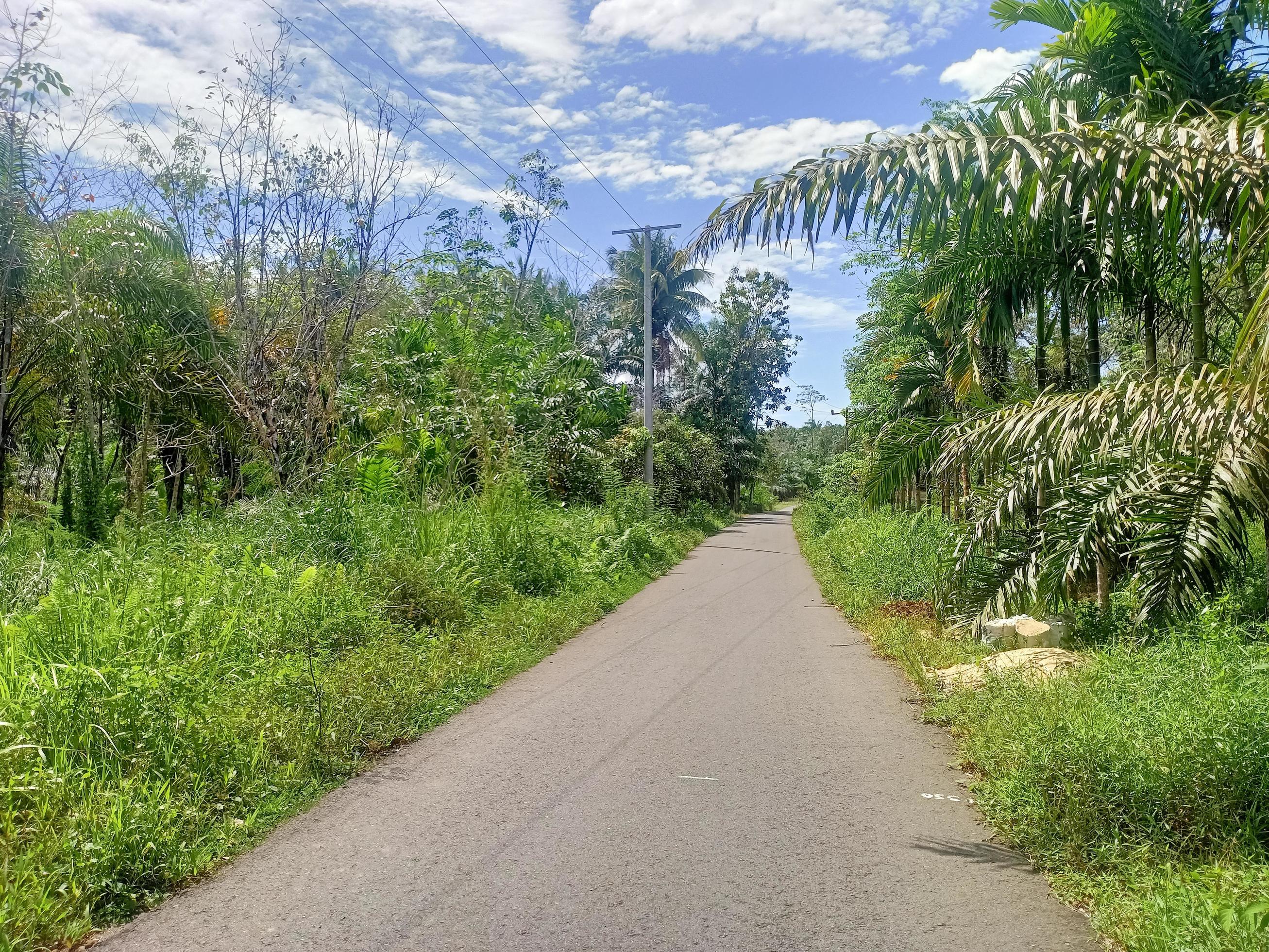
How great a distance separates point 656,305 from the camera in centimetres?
4209

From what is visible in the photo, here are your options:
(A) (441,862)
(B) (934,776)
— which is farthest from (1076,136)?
(A) (441,862)

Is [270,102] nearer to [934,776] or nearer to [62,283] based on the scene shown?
[62,283]

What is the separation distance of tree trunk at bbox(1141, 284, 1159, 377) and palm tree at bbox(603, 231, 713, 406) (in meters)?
31.5

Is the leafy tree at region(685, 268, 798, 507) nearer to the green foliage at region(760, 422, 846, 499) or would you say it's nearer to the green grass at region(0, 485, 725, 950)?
the green foliage at region(760, 422, 846, 499)

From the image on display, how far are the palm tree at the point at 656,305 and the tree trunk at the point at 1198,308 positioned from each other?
33057 mm

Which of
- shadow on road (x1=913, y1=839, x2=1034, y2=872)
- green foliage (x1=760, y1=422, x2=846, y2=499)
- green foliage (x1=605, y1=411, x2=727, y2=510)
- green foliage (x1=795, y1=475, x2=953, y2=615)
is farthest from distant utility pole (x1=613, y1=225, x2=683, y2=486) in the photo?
green foliage (x1=760, y1=422, x2=846, y2=499)

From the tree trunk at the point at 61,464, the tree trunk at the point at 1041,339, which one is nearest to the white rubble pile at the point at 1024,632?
the tree trunk at the point at 1041,339

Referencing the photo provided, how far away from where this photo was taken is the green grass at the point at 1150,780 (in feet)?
11.3

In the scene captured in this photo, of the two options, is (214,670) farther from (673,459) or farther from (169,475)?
(673,459)

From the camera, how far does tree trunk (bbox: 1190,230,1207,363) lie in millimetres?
6219

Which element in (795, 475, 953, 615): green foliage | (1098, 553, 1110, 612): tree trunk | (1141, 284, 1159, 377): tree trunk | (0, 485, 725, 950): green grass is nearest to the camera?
(0, 485, 725, 950): green grass

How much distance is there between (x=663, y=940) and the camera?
3.47m

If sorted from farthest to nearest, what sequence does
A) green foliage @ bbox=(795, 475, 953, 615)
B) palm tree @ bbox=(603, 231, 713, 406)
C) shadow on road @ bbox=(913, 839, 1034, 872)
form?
palm tree @ bbox=(603, 231, 713, 406), green foliage @ bbox=(795, 475, 953, 615), shadow on road @ bbox=(913, 839, 1034, 872)

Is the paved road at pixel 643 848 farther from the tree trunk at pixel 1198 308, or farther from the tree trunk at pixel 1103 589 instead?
the tree trunk at pixel 1198 308
